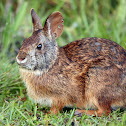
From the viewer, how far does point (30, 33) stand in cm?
729

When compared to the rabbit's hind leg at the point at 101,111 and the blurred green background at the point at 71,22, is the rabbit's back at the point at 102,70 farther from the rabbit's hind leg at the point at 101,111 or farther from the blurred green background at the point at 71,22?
the blurred green background at the point at 71,22

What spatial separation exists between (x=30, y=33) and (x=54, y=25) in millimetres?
2631

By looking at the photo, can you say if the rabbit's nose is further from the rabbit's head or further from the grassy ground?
the grassy ground

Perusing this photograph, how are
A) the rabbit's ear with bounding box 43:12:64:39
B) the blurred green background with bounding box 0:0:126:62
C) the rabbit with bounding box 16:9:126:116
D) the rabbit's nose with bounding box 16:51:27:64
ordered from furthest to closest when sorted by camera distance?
the blurred green background with bounding box 0:0:126:62 → the rabbit's ear with bounding box 43:12:64:39 → the rabbit with bounding box 16:9:126:116 → the rabbit's nose with bounding box 16:51:27:64

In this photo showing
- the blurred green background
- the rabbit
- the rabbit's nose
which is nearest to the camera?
the rabbit's nose

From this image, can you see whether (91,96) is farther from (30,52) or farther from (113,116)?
(30,52)

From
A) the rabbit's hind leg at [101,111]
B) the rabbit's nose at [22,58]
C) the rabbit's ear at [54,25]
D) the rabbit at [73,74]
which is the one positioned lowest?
the rabbit's hind leg at [101,111]

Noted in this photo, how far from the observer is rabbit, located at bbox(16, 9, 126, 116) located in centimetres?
445

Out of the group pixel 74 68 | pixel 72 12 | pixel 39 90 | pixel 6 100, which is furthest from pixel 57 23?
pixel 72 12

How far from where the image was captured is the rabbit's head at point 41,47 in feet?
13.9

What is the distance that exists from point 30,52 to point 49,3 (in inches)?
196

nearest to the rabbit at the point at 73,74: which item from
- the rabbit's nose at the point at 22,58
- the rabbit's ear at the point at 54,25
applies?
the rabbit's ear at the point at 54,25

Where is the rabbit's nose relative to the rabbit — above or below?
above

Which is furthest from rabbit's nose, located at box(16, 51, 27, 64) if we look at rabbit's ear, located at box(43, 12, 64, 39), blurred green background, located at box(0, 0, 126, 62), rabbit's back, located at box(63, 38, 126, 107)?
blurred green background, located at box(0, 0, 126, 62)
